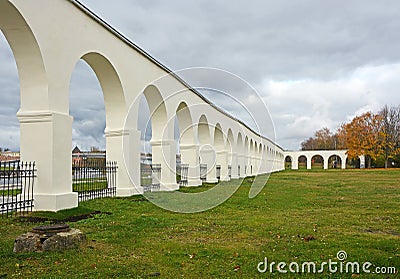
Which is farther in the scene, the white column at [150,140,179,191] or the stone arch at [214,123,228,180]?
the stone arch at [214,123,228,180]

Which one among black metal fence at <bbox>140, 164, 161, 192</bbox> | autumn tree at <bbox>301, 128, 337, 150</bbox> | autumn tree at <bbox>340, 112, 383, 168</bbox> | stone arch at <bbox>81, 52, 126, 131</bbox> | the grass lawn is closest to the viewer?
the grass lawn

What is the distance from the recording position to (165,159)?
54.9ft

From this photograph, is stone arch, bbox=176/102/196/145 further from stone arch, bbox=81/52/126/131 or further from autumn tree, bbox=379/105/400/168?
autumn tree, bbox=379/105/400/168

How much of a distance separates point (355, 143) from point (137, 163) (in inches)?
1737

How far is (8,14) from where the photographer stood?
7.77 metres

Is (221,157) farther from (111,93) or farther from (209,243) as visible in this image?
(209,243)

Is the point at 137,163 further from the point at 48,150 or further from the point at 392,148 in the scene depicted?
the point at 392,148

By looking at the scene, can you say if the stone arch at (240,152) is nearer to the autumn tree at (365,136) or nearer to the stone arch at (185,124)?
the stone arch at (185,124)

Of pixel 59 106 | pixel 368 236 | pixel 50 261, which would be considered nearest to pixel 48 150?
pixel 59 106

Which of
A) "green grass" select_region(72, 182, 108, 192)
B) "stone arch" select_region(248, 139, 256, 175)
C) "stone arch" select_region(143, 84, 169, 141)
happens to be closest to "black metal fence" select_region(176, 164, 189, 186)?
"stone arch" select_region(143, 84, 169, 141)

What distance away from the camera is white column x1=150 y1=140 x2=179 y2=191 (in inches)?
650

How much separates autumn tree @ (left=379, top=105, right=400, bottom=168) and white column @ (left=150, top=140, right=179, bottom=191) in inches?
1623

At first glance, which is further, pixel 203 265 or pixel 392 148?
pixel 392 148

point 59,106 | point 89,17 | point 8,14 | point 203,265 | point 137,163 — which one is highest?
point 89,17
